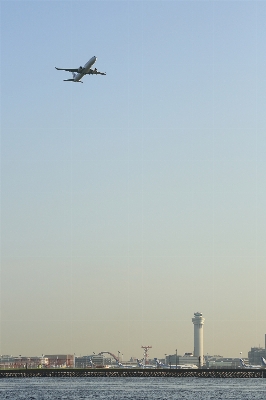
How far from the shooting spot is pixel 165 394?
16600 centimetres

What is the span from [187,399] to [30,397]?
97.7 feet

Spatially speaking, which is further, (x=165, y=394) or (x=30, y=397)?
(x=165, y=394)

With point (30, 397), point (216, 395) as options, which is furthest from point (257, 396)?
point (30, 397)

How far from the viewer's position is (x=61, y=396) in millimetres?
155250

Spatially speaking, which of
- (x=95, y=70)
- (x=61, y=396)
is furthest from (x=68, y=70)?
(x=61, y=396)

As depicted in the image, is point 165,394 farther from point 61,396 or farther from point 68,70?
point 68,70

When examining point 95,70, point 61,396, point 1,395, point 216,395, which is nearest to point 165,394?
point 216,395

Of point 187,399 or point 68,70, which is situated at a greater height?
point 68,70

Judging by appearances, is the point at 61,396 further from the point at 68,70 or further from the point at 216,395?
Answer: the point at 68,70

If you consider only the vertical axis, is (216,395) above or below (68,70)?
below

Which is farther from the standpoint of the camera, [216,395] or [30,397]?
[216,395]

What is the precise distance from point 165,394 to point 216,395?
1113 centimetres

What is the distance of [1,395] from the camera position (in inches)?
6368

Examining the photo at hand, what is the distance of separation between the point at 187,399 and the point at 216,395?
46.0 ft
